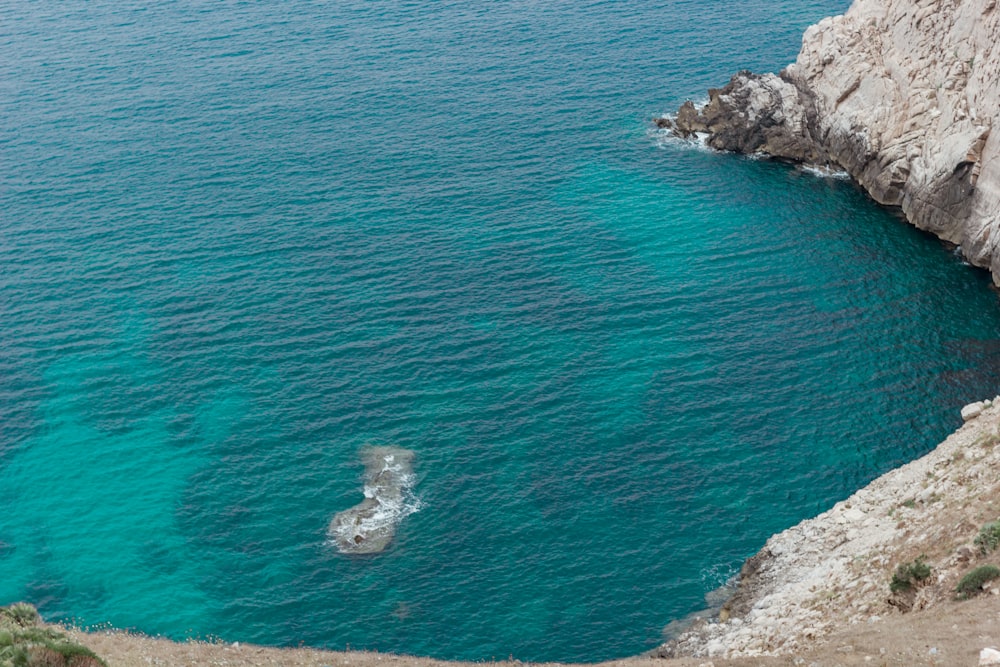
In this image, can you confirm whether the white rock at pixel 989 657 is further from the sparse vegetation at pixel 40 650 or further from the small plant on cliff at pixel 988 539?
the sparse vegetation at pixel 40 650

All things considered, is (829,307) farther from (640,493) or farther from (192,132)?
(192,132)

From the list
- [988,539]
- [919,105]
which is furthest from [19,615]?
[919,105]

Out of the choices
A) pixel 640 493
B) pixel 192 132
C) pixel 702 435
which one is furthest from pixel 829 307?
pixel 192 132

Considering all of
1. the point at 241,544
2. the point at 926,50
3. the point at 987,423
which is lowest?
the point at 241,544

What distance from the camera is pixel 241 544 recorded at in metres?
80.8

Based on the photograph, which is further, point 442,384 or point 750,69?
point 750,69

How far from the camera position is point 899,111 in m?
120

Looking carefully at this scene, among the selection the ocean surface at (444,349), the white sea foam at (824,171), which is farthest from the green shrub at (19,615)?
the white sea foam at (824,171)

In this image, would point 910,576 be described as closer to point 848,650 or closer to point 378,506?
point 848,650

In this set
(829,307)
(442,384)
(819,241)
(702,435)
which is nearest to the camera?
(702,435)

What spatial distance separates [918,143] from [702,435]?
159ft

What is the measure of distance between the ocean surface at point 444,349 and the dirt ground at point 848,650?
64.6 ft

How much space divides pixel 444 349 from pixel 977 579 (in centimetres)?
5779

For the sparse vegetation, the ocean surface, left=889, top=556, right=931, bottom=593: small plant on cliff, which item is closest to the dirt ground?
left=889, top=556, right=931, bottom=593: small plant on cliff
